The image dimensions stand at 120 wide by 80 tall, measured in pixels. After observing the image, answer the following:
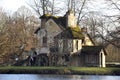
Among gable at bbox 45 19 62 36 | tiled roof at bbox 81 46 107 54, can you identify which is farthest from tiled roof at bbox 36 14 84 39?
tiled roof at bbox 81 46 107 54

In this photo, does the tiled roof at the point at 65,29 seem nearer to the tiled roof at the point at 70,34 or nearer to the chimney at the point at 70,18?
the tiled roof at the point at 70,34

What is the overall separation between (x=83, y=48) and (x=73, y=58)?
289 centimetres

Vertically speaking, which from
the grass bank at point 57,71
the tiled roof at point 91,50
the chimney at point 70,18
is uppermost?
the chimney at point 70,18

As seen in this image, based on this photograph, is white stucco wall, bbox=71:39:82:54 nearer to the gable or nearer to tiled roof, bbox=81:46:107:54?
tiled roof, bbox=81:46:107:54

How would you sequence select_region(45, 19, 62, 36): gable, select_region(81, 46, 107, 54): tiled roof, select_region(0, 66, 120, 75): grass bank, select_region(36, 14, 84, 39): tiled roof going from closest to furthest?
select_region(0, 66, 120, 75): grass bank → select_region(36, 14, 84, 39): tiled roof → select_region(81, 46, 107, 54): tiled roof → select_region(45, 19, 62, 36): gable

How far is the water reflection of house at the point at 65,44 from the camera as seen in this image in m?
80.3

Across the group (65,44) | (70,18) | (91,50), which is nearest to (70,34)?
(65,44)

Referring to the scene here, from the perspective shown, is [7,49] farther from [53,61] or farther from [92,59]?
[92,59]

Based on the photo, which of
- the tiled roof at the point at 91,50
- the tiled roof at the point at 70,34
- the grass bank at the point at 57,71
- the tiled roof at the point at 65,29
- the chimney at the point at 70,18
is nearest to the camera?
the grass bank at the point at 57,71

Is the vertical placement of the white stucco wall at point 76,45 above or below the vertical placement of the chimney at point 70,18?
A: below

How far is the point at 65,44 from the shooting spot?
81312 millimetres

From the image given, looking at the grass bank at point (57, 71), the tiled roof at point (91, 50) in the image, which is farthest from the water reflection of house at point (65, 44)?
the grass bank at point (57, 71)

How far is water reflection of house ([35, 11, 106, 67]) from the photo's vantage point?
263ft

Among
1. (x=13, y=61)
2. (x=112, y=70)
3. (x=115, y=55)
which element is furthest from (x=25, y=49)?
(x=112, y=70)
